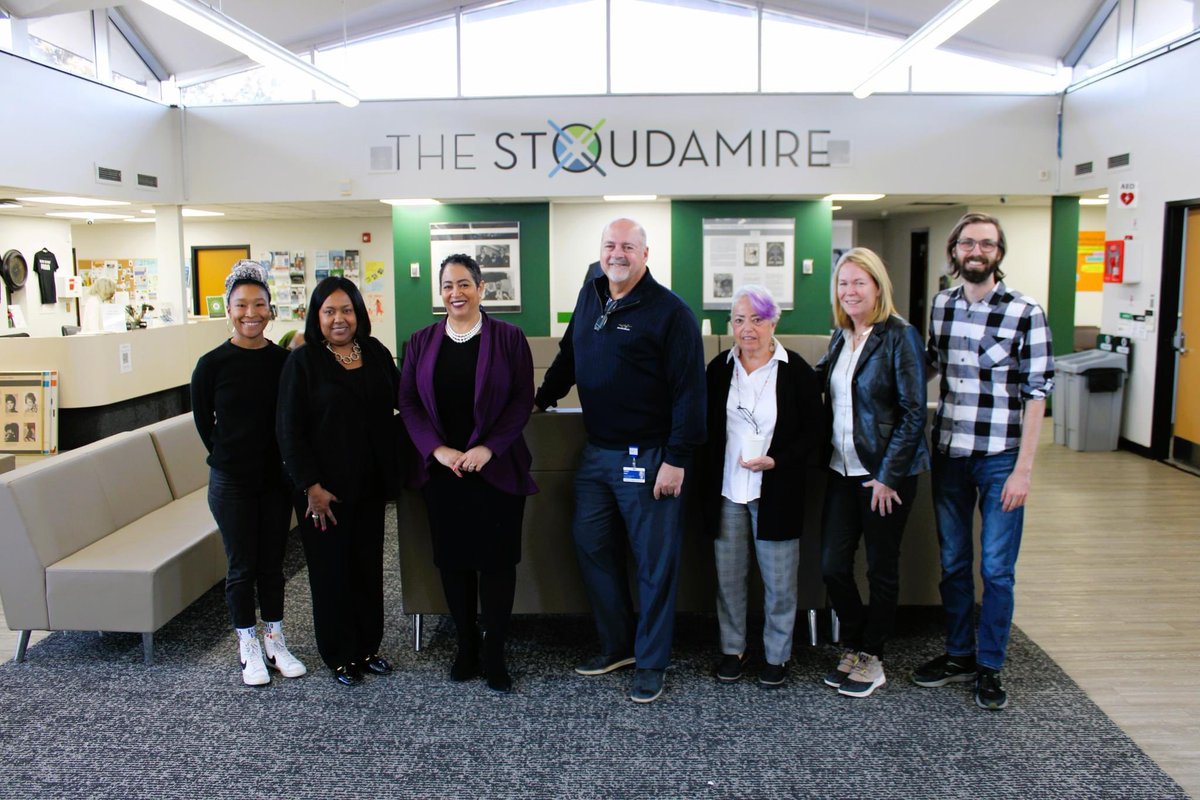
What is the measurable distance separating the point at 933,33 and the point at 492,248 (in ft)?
16.2

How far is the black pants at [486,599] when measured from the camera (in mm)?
3270

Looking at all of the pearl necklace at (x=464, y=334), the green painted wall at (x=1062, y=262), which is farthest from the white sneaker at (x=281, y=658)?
the green painted wall at (x=1062, y=262)

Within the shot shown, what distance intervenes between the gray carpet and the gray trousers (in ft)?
0.77

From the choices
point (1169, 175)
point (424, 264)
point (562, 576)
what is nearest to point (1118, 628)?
point (562, 576)

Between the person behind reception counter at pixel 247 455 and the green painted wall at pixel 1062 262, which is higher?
the green painted wall at pixel 1062 262

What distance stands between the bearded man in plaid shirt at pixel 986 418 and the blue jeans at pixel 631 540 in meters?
0.98

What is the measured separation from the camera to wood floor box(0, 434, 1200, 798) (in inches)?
A: 123

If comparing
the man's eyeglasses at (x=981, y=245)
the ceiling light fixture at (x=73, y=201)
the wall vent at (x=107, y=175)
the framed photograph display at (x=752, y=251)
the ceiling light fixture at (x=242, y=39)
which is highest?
the ceiling light fixture at (x=242, y=39)

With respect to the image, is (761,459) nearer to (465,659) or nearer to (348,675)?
(465,659)

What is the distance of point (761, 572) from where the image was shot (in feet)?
10.7

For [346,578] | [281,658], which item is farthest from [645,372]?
[281,658]

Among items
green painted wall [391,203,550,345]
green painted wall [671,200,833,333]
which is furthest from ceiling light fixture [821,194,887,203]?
green painted wall [391,203,550,345]

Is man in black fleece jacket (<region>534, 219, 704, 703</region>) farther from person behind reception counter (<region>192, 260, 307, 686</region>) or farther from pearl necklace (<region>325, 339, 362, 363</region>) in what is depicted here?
person behind reception counter (<region>192, 260, 307, 686</region>)

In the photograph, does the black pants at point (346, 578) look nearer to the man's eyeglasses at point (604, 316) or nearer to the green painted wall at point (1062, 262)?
the man's eyeglasses at point (604, 316)
